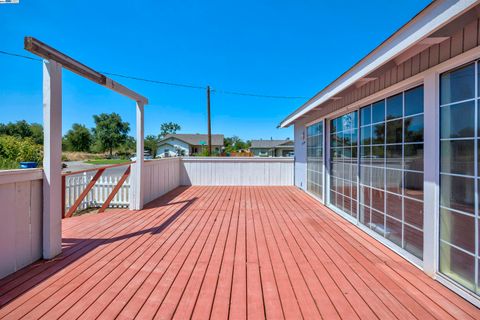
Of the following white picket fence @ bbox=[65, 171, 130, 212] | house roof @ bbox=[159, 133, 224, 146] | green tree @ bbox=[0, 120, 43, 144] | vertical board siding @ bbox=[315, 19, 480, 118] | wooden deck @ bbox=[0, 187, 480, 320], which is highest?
green tree @ bbox=[0, 120, 43, 144]

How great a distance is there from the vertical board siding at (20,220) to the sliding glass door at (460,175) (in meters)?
3.77

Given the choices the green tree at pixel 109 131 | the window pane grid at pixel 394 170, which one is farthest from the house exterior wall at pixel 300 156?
the green tree at pixel 109 131

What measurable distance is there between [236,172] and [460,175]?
6.38m

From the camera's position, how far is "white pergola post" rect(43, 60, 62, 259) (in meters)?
2.25

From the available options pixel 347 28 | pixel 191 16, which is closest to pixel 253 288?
pixel 191 16

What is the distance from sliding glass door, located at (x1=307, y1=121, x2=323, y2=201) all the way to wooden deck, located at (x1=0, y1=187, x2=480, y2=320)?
189 cm

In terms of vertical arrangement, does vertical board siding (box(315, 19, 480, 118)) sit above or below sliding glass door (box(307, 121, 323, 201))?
above

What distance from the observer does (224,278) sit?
6.22 ft

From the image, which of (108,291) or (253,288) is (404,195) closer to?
(253,288)

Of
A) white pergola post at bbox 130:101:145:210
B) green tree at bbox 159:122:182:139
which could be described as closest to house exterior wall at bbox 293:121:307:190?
white pergola post at bbox 130:101:145:210

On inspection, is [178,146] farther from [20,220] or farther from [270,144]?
[20,220]

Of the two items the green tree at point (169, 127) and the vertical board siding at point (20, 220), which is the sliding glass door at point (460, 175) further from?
the green tree at point (169, 127)

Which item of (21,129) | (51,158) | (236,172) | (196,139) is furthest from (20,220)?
(21,129)

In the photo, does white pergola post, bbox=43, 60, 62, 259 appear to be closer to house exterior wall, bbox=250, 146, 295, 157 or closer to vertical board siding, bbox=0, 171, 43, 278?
vertical board siding, bbox=0, 171, 43, 278
